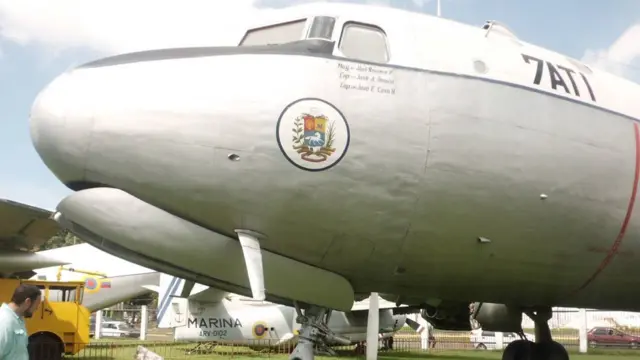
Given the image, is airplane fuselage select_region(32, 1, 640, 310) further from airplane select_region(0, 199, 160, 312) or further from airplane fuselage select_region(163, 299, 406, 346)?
airplane fuselage select_region(163, 299, 406, 346)

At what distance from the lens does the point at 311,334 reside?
6176mm

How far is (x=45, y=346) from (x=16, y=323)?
14.0 meters

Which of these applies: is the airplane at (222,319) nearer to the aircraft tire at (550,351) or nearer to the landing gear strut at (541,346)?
the landing gear strut at (541,346)

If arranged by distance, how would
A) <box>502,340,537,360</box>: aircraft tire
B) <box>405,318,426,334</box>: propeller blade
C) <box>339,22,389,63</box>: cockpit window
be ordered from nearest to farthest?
1. <box>339,22,389,63</box>: cockpit window
2. <box>502,340,537,360</box>: aircraft tire
3. <box>405,318,426,334</box>: propeller blade

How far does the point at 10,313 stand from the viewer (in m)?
5.05

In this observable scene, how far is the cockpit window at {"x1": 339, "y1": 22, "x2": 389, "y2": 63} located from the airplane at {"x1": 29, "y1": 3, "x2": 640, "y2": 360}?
2 cm

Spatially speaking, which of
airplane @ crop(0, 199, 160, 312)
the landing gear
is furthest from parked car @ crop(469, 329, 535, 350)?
the landing gear

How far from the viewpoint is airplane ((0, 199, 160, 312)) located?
16380 mm

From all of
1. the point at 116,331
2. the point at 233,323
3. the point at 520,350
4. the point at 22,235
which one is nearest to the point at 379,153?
the point at 520,350

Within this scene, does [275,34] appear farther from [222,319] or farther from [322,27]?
[222,319]

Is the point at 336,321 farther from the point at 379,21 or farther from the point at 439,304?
the point at 379,21

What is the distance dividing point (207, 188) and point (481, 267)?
306 cm

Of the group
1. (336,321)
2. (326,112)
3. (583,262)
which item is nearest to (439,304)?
(583,262)

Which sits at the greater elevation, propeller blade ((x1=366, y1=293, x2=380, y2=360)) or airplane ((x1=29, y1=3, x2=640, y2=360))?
airplane ((x1=29, y1=3, x2=640, y2=360))
